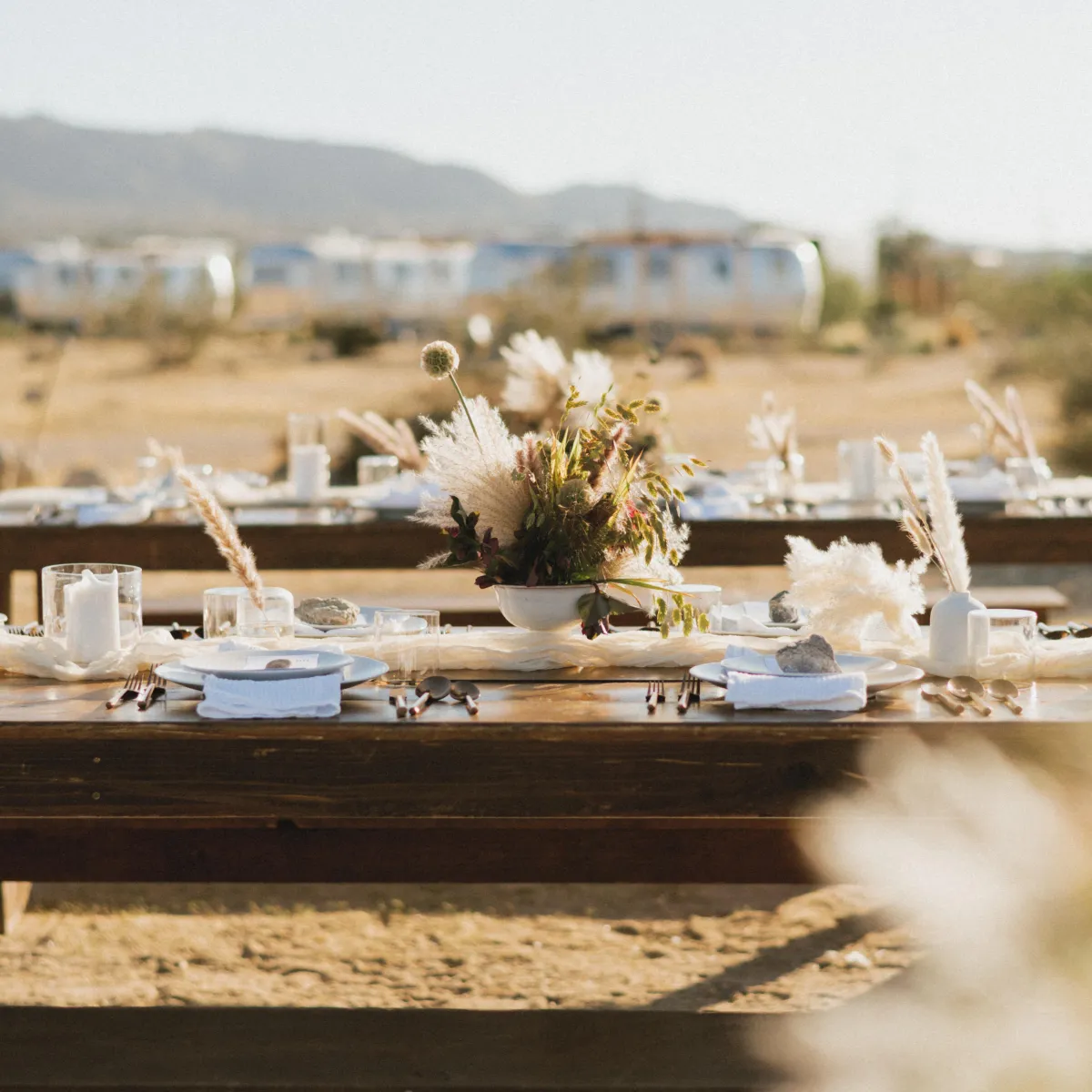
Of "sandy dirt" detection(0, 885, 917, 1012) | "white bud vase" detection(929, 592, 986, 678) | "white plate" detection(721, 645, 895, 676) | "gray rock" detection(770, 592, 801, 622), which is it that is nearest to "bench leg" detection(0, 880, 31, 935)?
"sandy dirt" detection(0, 885, 917, 1012)

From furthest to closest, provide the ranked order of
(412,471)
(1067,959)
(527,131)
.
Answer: (527,131) → (412,471) → (1067,959)

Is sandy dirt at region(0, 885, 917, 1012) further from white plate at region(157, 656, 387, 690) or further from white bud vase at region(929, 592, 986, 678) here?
white plate at region(157, 656, 387, 690)

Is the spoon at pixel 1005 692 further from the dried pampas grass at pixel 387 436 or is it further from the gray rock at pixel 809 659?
the dried pampas grass at pixel 387 436

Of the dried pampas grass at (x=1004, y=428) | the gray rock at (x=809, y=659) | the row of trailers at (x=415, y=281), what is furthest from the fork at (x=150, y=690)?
the row of trailers at (x=415, y=281)

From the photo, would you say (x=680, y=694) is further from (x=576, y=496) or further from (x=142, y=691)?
(x=142, y=691)

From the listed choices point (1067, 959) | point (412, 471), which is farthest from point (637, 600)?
point (412, 471)

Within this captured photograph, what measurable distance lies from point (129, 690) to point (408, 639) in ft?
1.42

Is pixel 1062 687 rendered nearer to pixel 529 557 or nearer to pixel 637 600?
pixel 637 600

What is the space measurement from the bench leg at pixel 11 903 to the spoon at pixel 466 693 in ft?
5.86

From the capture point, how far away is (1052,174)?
46656mm

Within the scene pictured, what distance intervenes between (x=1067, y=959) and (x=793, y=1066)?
180 cm

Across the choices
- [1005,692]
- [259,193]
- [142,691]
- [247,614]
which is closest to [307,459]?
[247,614]

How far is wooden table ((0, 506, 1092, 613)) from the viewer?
4.64 m

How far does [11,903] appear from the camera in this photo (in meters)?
3.91
